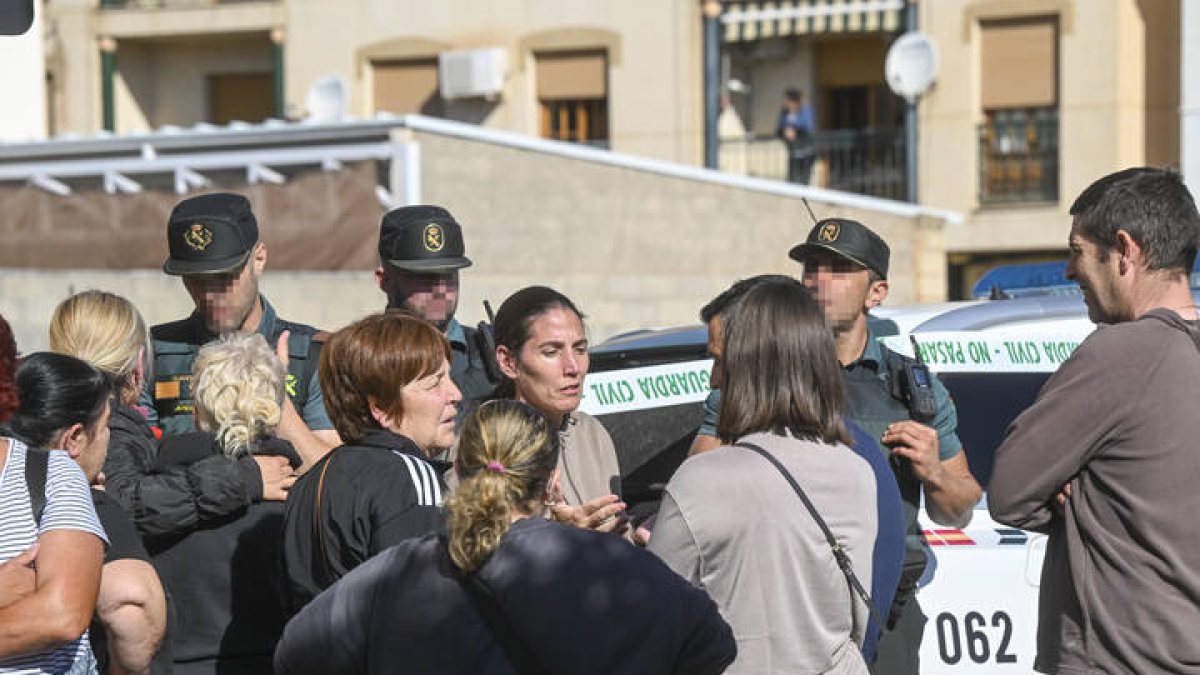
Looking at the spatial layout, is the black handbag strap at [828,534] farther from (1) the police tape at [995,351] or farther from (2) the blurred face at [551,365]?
(1) the police tape at [995,351]

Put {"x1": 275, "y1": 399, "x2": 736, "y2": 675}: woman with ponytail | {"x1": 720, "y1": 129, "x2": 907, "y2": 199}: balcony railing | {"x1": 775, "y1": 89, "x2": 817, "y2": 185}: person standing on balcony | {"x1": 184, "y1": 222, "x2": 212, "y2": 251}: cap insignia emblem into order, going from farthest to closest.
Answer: {"x1": 720, "y1": 129, "x2": 907, "y2": 199}: balcony railing
{"x1": 775, "y1": 89, "x2": 817, "y2": 185}: person standing on balcony
{"x1": 184, "y1": 222, "x2": 212, "y2": 251}: cap insignia emblem
{"x1": 275, "y1": 399, "x2": 736, "y2": 675}: woman with ponytail

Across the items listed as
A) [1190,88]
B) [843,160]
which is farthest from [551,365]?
[843,160]

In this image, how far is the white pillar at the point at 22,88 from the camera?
1533 cm

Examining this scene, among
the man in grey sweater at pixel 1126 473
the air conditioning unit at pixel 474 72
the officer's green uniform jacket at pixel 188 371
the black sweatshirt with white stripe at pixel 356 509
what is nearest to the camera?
the man in grey sweater at pixel 1126 473

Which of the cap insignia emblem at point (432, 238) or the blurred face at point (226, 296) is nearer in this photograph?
the blurred face at point (226, 296)

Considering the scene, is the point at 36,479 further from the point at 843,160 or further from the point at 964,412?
the point at 843,160

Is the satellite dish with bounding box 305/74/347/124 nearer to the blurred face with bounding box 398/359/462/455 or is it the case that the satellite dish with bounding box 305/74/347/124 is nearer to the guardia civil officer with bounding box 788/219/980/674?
the guardia civil officer with bounding box 788/219/980/674

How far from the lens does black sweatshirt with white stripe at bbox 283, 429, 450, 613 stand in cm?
360

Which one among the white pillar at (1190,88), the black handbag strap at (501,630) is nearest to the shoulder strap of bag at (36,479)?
the black handbag strap at (501,630)

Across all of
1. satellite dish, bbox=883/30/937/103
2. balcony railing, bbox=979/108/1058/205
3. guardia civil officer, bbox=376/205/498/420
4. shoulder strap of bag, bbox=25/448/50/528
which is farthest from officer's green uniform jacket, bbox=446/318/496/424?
balcony railing, bbox=979/108/1058/205

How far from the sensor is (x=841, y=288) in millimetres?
4711

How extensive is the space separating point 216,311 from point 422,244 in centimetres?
68

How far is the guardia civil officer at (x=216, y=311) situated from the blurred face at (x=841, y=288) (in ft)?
4.82

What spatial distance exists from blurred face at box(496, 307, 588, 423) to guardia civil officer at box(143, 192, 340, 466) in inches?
25.0
